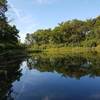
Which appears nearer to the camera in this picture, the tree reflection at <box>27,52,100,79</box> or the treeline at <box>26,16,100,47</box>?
the tree reflection at <box>27,52,100,79</box>

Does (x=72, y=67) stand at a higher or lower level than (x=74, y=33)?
lower

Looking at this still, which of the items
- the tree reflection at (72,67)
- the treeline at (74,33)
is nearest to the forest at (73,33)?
the treeline at (74,33)

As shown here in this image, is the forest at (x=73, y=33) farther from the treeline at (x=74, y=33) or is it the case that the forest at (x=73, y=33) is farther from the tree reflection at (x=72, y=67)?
the tree reflection at (x=72, y=67)

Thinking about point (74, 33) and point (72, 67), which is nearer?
point (72, 67)

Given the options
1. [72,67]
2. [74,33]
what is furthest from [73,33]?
[72,67]

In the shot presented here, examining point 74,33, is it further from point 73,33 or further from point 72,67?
point 72,67

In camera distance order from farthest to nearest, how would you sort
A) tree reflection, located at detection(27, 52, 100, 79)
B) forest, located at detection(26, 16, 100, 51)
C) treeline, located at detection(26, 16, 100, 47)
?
treeline, located at detection(26, 16, 100, 47) → forest, located at detection(26, 16, 100, 51) → tree reflection, located at detection(27, 52, 100, 79)

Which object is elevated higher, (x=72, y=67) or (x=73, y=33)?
(x=73, y=33)

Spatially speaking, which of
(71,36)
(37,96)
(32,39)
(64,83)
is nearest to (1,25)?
(64,83)

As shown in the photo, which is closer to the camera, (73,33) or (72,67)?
(72,67)

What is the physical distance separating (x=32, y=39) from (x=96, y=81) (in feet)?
492

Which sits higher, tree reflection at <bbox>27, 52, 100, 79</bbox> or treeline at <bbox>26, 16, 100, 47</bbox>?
treeline at <bbox>26, 16, 100, 47</bbox>

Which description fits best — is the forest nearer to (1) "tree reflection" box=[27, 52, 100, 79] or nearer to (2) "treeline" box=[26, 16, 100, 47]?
(2) "treeline" box=[26, 16, 100, 47]

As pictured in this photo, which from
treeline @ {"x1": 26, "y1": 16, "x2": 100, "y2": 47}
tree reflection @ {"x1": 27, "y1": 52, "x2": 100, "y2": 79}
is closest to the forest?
treeline @ {"x1": 26, "y1": 16, "x2": 100, "y2": 47}
